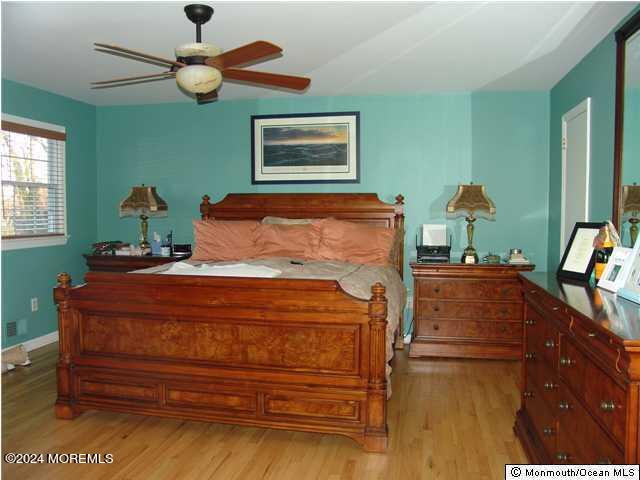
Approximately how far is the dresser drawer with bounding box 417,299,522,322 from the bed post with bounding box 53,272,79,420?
9.05ft

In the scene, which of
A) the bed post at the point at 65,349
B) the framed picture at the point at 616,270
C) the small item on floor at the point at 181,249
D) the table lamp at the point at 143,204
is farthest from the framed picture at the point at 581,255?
the table lamp at the point at 143,204

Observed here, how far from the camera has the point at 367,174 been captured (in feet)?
16.9

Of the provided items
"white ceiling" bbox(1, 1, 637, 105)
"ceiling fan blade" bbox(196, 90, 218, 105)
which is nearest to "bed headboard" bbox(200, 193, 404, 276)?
"white ceiling" bbox(1, 1, 637, 105)

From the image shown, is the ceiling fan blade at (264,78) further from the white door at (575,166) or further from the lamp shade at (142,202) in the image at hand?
the lamp shade at (142,202)

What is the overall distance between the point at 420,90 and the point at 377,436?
10.8ft

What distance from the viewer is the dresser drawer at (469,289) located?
446cm

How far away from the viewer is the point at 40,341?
4883 millimetres

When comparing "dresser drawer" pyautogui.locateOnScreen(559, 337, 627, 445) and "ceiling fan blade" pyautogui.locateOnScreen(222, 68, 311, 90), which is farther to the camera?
"ceiling fan blade" pyautogui.locateOnScreen(222, 68, 311, 90)

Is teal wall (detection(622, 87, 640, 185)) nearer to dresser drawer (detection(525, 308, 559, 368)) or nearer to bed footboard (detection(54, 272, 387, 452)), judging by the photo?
dresser drawer (detection(525, 308, 559, 368))

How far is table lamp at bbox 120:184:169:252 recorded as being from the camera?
204 inches

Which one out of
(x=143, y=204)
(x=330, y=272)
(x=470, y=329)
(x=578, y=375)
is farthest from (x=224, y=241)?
(x=578, y=375)

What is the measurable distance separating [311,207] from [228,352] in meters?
2.35

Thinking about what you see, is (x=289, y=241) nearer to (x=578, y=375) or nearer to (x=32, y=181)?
(x=32, y=181)

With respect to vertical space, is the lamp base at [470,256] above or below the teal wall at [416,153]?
below
